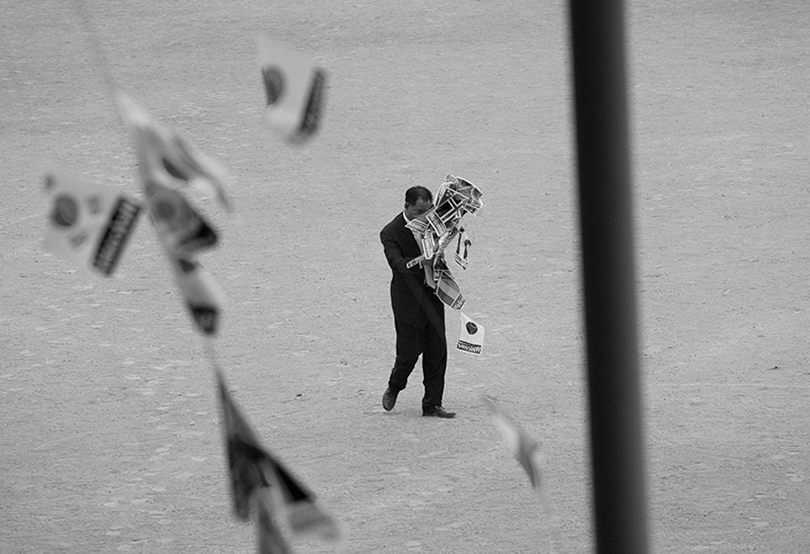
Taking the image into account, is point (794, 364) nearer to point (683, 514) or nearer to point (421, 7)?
point (683, 514)

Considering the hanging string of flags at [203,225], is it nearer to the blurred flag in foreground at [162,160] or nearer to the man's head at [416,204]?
the blurred flag in foreground at [162,160]

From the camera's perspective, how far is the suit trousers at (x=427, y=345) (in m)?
8.34

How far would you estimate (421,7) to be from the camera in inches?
765

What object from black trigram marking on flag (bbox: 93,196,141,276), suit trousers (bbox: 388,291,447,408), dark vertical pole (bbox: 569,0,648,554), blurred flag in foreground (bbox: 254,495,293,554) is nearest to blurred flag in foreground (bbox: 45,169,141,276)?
black trigram marking on flag (bbox: 93,196,141,276)

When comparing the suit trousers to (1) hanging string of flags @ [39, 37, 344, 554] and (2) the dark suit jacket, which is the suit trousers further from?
(1) hanging string of flags @ [39, 37, 344, 554]

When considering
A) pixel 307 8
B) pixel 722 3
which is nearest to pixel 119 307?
pixel 307 8

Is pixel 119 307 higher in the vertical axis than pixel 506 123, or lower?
lower

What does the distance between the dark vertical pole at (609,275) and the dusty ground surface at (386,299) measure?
1085 mm

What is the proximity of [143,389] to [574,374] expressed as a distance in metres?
3.00

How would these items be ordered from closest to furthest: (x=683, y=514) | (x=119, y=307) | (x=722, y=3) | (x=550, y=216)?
(x=683, y=514)
(x=119, y=307)
(x=550, y=216)
(x=722, y=3)

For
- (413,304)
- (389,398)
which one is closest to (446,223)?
(413,304)

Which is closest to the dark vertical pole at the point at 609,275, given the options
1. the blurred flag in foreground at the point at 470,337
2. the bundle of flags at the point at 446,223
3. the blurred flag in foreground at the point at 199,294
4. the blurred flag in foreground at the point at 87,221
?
the blurred flag in foreground at the point at 199,294

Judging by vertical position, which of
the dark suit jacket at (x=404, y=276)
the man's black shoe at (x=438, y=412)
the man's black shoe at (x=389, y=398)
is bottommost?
the man's black shoe at (x=438, y=412)

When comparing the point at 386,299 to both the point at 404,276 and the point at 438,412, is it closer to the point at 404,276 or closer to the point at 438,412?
the point at 438,412
